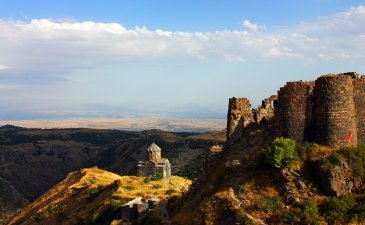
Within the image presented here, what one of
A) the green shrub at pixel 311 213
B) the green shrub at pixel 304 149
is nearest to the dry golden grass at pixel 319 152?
the green shrub at pixel 304 149

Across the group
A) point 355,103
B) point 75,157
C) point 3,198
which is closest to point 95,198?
point 355,103

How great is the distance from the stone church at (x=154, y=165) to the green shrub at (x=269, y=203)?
39.7 metres

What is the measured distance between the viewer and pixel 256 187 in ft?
87.9

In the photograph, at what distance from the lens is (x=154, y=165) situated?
66.8 m

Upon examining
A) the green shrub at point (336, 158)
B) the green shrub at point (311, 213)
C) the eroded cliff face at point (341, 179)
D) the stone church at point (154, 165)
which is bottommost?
the stone church at point (154, 165)

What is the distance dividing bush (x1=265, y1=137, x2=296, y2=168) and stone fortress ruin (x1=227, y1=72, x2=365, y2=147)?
104 centimetres

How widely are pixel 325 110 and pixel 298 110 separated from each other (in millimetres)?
1422

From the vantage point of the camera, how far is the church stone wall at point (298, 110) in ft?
89.2

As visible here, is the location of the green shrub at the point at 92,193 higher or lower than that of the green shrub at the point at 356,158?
lower

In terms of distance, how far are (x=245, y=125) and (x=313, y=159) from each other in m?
7.77

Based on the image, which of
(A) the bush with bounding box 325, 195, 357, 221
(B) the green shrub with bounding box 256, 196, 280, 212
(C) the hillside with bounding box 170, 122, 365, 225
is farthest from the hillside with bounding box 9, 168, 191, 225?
(A) the bush with bounding box 325, 195, 357, 221

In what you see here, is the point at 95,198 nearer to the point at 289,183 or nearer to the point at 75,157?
the point at 289,183

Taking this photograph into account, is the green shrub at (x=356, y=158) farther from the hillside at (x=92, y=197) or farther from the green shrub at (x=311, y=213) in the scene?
the hillside at (x=92, y=197)

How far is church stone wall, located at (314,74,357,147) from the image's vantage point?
26.4 m
